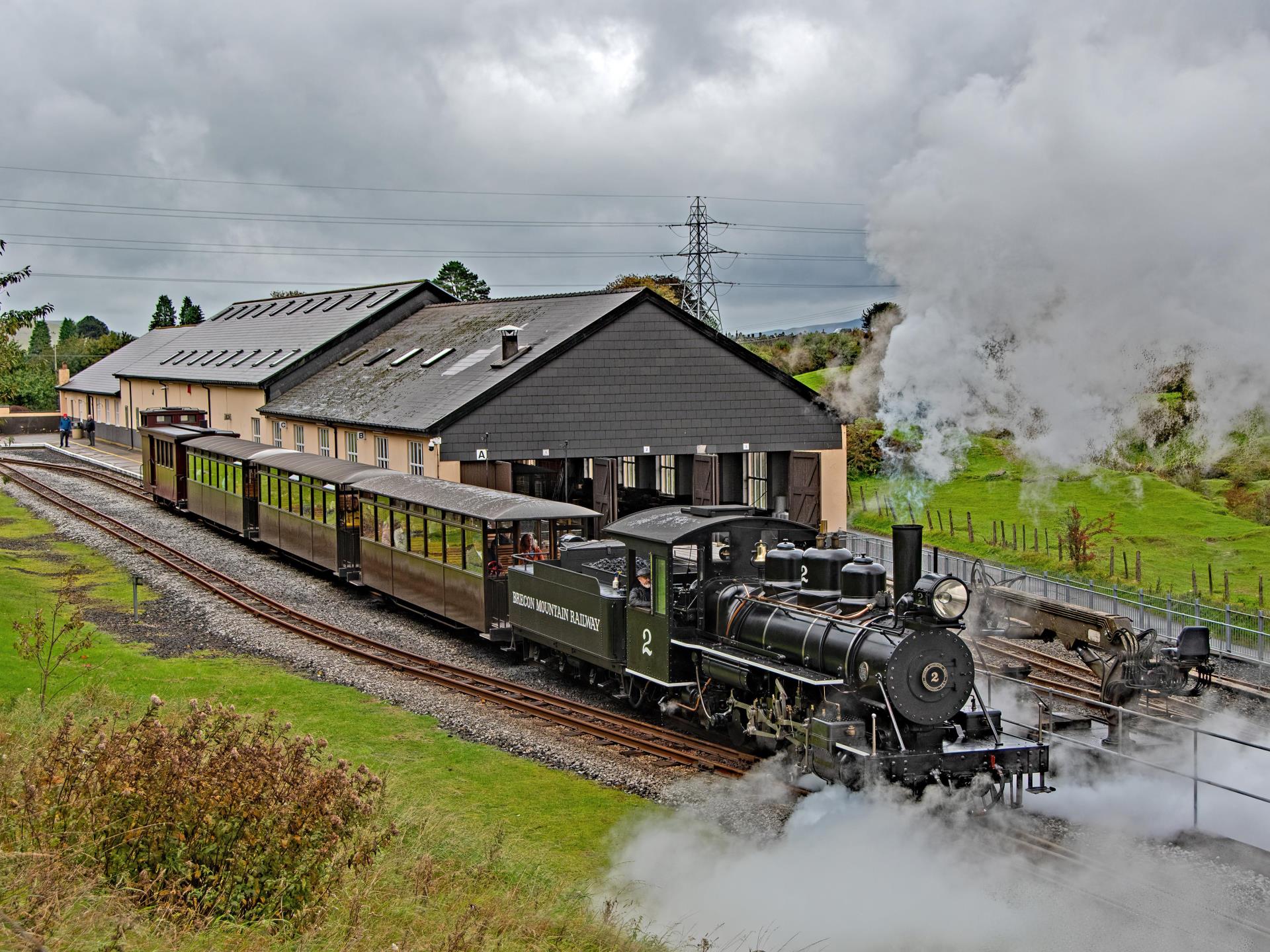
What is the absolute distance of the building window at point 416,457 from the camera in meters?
30.8

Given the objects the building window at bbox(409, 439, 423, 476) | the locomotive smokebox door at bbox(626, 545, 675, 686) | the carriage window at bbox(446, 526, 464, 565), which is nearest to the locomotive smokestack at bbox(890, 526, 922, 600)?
the locomotive smokebox door at bbox(626, 545, 675, 686)

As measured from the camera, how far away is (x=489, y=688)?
18516mm

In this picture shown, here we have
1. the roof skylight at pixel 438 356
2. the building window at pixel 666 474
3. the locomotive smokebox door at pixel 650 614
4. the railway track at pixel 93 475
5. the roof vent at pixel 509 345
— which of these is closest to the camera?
the locomotive smokebox door at pixel 650 614

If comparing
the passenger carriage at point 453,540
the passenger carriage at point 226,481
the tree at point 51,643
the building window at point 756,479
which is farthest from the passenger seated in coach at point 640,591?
the passenger carriage at point 226,481

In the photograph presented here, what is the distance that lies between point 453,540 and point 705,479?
1611 cm

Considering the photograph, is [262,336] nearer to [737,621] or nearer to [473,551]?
[473,551]

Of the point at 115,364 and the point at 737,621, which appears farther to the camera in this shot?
the point at 115,364

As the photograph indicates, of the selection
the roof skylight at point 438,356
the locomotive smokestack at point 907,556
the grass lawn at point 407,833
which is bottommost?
the grass lawn at point 407,833

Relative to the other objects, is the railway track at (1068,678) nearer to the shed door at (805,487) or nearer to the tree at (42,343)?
the shed door at (805,487)

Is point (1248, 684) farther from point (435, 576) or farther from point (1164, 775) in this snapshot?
point (435, 576)

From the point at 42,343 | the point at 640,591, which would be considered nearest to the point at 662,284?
the point at 640,591

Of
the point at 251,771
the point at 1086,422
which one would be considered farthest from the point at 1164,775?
the point at 251,771

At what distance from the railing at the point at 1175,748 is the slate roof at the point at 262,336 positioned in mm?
35259

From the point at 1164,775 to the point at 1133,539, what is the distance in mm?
16867
